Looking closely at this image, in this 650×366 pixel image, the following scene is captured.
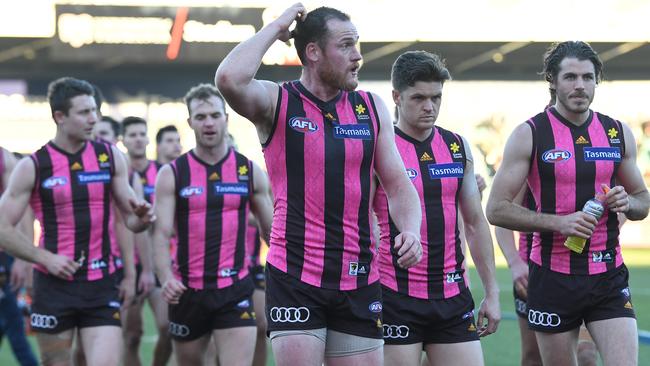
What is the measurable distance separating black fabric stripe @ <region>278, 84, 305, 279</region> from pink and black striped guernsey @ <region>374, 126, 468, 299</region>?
4.40ft

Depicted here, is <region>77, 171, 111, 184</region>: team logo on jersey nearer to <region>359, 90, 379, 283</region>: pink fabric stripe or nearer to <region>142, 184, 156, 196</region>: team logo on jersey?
<region>142, 184, 156, 196</region>: team logo on jersey

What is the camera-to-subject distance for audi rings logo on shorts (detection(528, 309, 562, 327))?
684 cm

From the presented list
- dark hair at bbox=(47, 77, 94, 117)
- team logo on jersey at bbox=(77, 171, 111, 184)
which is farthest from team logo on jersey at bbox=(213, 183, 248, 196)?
dark hair at bbox=(47, 77, 94, 117)

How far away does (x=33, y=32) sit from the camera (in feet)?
89.5

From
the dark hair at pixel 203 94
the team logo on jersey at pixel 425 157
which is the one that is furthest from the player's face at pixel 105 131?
the team logo on jersey at pixel 425 157

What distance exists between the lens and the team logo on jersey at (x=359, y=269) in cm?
562

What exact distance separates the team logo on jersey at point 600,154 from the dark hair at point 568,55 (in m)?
0.43

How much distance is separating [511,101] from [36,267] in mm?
22753

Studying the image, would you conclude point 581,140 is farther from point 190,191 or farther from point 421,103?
point 190,191

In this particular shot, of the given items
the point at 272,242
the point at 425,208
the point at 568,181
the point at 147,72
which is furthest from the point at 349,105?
the point at 147,72

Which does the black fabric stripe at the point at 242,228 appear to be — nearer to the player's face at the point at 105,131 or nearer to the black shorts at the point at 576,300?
the black shorts at the point at 576,300

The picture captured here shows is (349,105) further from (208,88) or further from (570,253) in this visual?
(208,88)

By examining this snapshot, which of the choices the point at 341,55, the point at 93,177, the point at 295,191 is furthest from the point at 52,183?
the point at 341,55

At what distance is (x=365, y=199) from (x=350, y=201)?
11 cm
